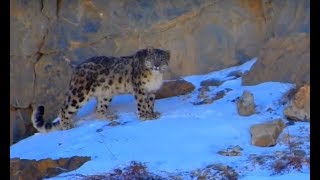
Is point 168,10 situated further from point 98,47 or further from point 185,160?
point 185,160

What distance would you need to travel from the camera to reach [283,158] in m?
7.75

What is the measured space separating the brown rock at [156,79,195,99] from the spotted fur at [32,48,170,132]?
839 millimetres

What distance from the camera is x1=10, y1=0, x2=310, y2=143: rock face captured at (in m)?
12.1

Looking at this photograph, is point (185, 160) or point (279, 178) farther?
point (185, 160)

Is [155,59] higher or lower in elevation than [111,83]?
higher

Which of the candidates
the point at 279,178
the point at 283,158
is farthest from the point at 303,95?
the point at 279,178

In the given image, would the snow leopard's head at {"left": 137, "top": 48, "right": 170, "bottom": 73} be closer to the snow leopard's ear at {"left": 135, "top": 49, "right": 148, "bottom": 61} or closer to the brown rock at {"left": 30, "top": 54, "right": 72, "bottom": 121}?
the snow leopard's ear at {"left": 135, "top": 49, "right": 148, "bottom": 61}

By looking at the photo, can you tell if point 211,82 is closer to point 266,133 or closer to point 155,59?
point 155,59

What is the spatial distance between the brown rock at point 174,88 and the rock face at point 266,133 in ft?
9.31

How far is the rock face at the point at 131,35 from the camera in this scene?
1205 centimetres

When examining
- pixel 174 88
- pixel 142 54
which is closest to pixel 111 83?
pixel 142 54

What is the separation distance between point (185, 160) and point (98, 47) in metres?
4.56

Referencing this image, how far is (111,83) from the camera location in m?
10.8

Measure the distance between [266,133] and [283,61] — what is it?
2652mm
